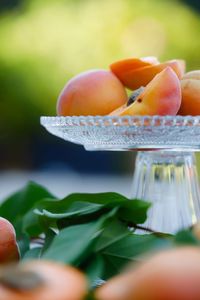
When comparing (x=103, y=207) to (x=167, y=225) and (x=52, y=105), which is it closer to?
(x=167, y=225)

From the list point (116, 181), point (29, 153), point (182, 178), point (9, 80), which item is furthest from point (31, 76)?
point (182, 178)

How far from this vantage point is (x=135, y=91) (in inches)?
22.5

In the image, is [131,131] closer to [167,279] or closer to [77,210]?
[77,210]

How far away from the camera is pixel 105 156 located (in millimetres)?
3535

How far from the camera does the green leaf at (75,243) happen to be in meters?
0.33

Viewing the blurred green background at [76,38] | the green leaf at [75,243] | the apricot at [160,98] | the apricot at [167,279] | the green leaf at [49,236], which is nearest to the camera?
the apricot at [167,279]

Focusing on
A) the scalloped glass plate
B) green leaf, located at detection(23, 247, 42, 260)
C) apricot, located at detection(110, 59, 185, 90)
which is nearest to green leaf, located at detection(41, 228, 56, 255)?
green leaf, located at detection(23, 247, 42, 260)

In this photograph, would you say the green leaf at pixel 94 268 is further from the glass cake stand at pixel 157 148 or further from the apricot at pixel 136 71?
the apricot at pixel 136 71

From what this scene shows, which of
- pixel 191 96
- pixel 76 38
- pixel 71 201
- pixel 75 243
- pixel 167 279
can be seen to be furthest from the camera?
pixel 76 38

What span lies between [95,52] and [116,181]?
94 centimetres

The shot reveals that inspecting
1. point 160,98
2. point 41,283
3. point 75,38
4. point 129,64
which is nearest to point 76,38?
point 75,38

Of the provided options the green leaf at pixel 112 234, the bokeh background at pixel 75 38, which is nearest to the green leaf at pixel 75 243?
the green leaf at pixel 112 234

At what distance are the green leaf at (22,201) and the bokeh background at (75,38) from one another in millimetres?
2374

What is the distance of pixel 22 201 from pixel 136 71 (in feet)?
0.57
